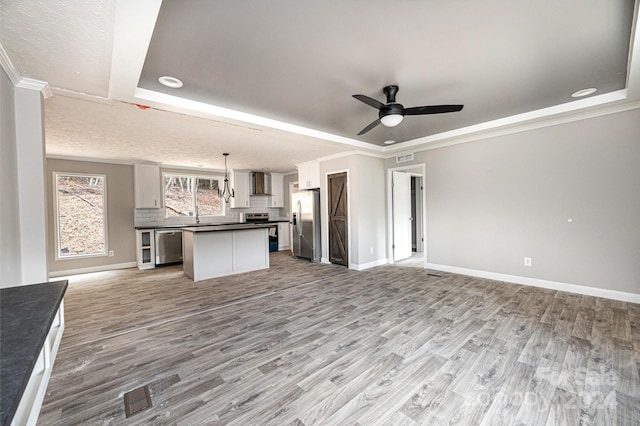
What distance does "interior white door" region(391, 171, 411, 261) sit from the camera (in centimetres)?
598

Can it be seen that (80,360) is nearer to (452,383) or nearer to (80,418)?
(80,418)

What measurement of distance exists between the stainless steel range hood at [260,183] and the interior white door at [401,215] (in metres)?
4.12

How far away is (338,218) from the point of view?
5.78m

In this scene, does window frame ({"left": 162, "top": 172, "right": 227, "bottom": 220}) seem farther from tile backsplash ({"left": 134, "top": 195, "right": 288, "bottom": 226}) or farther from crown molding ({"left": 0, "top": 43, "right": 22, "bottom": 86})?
crown molding ({"left": 0, "top": 43, "right": 22, "bottom": 86})

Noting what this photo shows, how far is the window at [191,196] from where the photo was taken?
6875 millimetres

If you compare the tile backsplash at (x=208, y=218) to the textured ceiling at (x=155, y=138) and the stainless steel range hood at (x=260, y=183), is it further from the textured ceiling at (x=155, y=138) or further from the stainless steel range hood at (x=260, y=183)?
the textured ceiling at (x=155, y=138)

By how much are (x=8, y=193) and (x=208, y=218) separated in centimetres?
550

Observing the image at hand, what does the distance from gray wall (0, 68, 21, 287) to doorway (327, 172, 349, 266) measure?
4.62m

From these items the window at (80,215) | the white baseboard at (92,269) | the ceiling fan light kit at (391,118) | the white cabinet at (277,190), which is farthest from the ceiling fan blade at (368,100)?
the white baseboard at (92,269)

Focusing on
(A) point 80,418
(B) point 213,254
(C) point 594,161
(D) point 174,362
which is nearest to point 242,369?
(D) point 174,362

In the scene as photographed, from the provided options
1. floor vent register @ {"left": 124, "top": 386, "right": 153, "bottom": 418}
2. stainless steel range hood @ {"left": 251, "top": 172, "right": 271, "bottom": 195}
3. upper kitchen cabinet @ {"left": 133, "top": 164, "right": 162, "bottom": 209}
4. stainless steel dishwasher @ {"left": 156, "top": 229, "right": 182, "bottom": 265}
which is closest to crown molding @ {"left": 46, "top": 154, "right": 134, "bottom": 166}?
upper kitchen cabinet @ {"left": 133, "top": 164, "right": 162, "bottom": 209}

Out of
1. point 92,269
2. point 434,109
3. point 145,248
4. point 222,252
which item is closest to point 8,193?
point 222,252

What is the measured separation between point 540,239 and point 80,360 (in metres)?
5.76

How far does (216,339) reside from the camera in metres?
2.55
